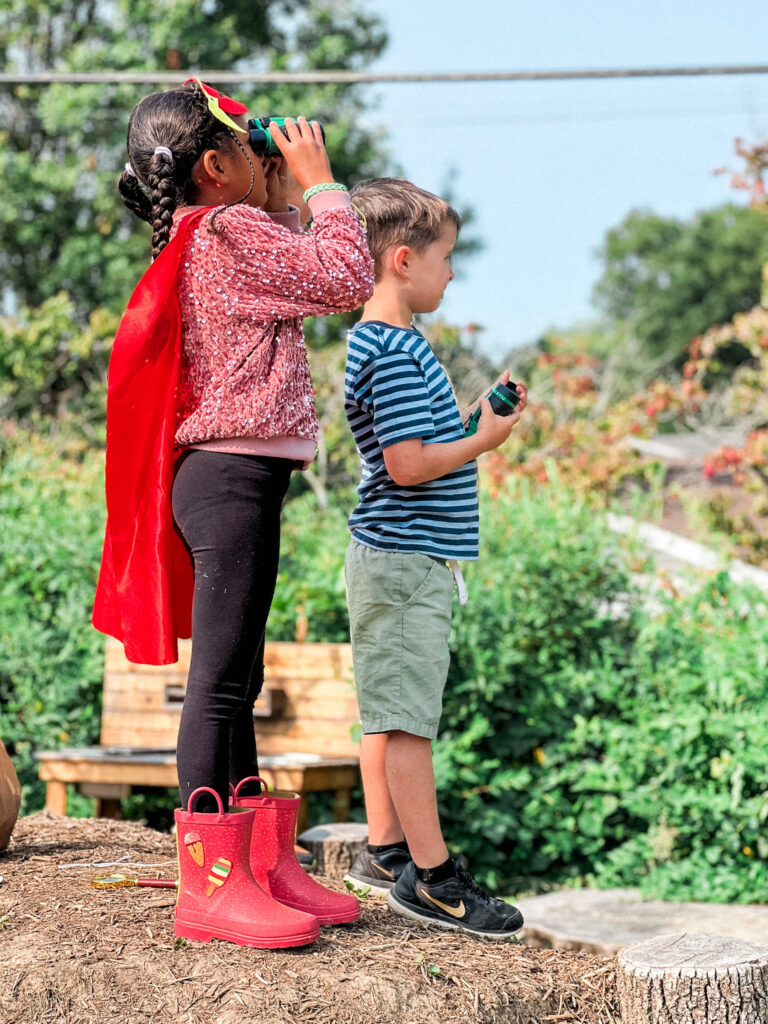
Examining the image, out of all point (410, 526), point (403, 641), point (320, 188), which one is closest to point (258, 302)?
point (320, 188)

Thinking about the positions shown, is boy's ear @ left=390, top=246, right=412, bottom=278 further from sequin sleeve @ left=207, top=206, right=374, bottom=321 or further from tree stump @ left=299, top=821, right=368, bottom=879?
tree stump @ left=299, top=821, right=368, bottom=879

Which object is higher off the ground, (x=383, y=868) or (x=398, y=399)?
(x=398, y=399)

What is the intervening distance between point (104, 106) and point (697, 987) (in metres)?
17.4

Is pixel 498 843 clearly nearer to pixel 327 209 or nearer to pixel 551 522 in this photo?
pixel 551 522

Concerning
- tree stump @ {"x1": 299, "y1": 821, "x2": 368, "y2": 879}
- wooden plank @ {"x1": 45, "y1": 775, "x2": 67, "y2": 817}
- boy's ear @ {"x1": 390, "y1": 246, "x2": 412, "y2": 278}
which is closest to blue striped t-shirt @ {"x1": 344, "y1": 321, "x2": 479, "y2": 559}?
boy's ear @ {"x1": 390, "y1": 246, "x2": 412, "y2": 278}

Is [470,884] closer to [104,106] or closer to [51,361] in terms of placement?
[51,361]

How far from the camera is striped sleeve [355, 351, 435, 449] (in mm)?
2525

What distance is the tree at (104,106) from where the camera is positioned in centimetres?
1686

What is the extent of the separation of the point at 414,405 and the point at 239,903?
1.10m

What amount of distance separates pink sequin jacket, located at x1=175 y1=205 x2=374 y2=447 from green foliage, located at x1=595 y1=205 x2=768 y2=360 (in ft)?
126

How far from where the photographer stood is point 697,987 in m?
2.32

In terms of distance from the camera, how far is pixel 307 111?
53.2 ft

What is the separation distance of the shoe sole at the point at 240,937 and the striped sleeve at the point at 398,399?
1.04m

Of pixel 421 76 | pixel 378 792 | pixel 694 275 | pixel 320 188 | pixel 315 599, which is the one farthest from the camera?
pixel 694 275
